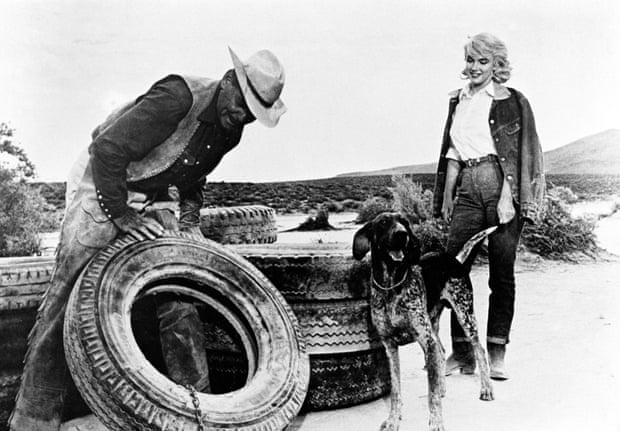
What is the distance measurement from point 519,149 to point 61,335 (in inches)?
126

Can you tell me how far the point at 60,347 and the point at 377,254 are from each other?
6.31 feet

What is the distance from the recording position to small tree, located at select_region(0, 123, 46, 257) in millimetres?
8145

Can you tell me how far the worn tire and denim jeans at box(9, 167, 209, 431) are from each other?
2810 mm

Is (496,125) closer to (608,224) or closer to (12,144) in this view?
(12,144)

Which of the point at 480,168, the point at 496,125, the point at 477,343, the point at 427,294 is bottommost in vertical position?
the point at 477,343

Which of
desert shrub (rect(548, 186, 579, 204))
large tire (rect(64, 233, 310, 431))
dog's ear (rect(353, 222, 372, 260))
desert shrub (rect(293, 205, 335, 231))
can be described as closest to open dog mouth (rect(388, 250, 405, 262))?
dog's ear (rect(353, 222, 372, 260))

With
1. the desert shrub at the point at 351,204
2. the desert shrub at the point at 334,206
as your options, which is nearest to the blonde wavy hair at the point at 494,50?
the desert shrub at the point at 334,206

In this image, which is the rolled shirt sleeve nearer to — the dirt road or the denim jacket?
the dirt road

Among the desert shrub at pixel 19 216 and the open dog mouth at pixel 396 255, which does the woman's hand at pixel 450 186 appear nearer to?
the open dog mouth at pixel 396 255

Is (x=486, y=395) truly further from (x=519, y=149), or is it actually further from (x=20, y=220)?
(x=20, y=220)

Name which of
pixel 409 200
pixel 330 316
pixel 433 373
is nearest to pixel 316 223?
pixel 409 200

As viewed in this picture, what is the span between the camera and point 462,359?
521 cm

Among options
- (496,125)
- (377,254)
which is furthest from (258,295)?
(496,125)

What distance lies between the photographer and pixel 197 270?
4215mm
